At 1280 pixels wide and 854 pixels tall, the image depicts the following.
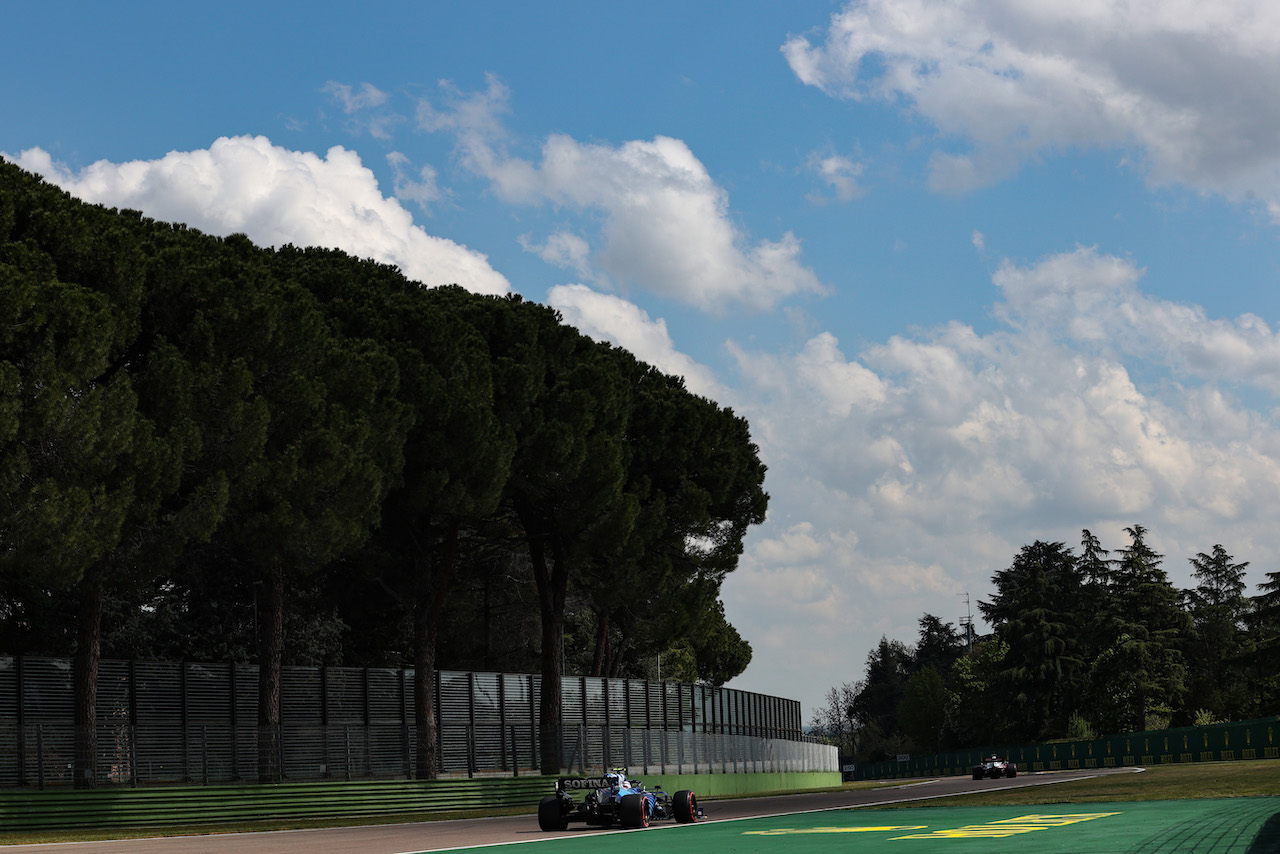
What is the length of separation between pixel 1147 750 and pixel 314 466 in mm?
62457

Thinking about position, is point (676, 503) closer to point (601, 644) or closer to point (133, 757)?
point (601, 644)

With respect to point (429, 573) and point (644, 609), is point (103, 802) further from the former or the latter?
point (644, 609)

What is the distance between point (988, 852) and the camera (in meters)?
14.1

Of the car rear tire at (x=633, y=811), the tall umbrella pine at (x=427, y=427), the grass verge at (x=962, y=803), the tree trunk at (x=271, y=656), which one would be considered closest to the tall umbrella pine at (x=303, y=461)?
the tree trunk at (x=271, y=656)

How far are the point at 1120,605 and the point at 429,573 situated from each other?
226 ft

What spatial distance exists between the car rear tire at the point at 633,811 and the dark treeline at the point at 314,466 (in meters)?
11.3

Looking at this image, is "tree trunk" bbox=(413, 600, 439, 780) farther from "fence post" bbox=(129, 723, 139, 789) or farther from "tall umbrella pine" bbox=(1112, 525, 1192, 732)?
"tall umbrella pine" bbox=(1112, 525, 1192, 732)

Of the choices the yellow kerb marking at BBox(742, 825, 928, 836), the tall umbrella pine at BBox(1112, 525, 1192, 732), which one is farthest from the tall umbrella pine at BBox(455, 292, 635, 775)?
the tall umbrella pine at BBox(1112, 525, 1192, 732)

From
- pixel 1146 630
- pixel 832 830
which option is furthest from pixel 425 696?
pixel 1146 630

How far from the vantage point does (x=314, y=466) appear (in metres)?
32.3

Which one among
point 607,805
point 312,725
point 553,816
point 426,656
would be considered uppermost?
point 426,656

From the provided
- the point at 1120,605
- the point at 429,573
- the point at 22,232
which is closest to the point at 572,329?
the point at 429,573

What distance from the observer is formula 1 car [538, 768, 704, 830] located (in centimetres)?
2461

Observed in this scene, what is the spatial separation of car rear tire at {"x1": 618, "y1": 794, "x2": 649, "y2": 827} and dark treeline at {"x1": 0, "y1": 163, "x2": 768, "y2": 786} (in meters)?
11.3
